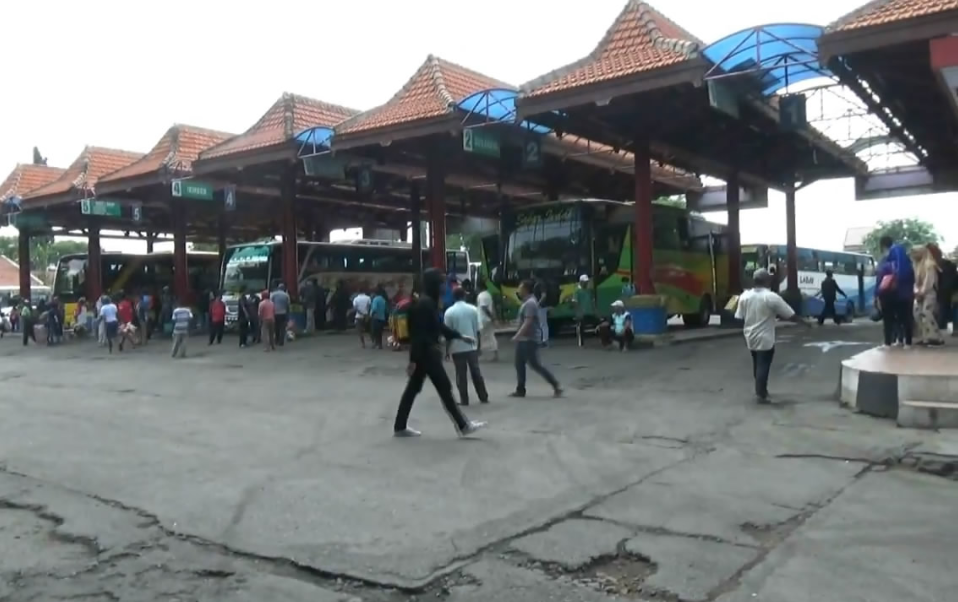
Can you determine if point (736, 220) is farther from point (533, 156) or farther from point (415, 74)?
point (415, 74)

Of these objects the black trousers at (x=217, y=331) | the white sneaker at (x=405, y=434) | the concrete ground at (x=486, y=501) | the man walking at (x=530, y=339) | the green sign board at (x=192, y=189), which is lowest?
the concrete ground at (x=486, y=501)

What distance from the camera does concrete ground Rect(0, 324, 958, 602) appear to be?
15.3 ft

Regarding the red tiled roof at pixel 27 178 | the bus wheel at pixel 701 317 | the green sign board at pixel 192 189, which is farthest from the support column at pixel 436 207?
the red tiled roof at pixel 27 178

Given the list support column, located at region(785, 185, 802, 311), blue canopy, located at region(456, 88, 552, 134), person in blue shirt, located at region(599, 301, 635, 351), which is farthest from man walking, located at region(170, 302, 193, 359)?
support column, located at region(785, 185, 802, 311)

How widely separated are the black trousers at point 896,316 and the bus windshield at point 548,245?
8856 millimetres

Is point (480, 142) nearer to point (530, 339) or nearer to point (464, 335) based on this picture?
point (530, 339)

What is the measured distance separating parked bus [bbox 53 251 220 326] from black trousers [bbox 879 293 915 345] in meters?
26.5

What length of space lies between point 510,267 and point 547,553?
17.2m

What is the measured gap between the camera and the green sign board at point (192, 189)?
2561cm

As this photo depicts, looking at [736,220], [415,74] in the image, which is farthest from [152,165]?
[736,220]

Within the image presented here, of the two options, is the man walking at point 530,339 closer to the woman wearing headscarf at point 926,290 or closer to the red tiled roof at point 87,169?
the woman wearing headscarf at point 926,290

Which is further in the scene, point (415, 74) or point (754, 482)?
point (415, 74)

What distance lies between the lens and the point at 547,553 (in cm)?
503

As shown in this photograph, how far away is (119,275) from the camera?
33.0 m
